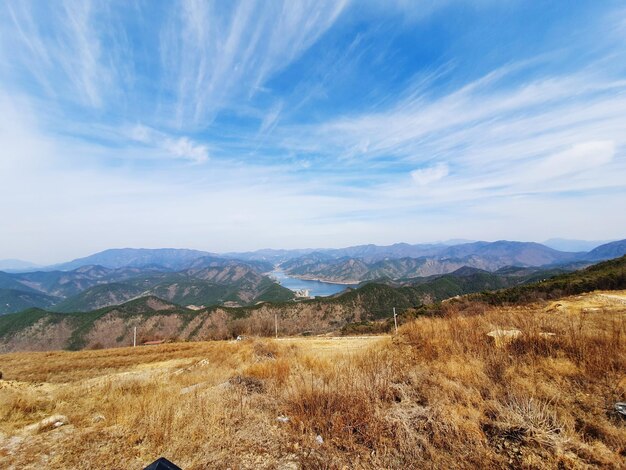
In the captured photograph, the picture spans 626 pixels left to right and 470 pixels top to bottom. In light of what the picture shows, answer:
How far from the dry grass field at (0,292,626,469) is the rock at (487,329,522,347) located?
17 cm

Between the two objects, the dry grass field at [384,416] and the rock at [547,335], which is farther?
the rock at [547,335]

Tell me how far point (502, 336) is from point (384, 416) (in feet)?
13.2

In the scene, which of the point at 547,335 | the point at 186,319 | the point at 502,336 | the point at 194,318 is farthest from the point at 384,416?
the point at 186,319

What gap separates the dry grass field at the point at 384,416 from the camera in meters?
3.67

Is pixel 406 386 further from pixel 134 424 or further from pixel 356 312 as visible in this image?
pixel 356 312

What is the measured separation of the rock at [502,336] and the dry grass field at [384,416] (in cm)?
17

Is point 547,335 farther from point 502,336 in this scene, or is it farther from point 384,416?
point 384,416

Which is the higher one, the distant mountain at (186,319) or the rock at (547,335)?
the rock at (547,335)

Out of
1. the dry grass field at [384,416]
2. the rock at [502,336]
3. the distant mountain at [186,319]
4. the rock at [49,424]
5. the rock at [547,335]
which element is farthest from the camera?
the distant mountain at [186,319]

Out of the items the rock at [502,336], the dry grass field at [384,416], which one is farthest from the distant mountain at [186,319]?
the dry grass field at [384,416]

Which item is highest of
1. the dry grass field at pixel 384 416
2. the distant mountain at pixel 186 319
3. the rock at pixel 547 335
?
the rock at pixel 547 335

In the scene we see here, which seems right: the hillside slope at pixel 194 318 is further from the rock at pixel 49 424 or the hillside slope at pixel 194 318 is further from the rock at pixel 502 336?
the rock at pixel 49 424

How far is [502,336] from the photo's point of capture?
6895 mm

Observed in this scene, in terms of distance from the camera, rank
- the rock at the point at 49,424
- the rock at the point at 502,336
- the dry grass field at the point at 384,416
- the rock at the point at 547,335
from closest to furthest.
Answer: the dry grass field at the point at 384,416, the rock at the point at 49,424, the rock at the point at 547,335, the rock at the point at 502,336
